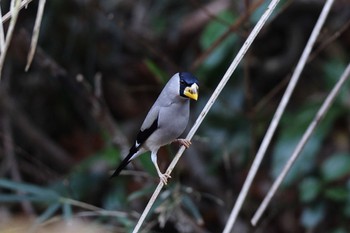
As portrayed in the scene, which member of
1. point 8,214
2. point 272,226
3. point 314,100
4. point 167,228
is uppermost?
point 8,214

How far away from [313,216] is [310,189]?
188mm

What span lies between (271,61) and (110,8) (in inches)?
55.8

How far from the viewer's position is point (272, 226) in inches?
203

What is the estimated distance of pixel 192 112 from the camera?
5.13 m

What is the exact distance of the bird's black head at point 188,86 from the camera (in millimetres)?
2502

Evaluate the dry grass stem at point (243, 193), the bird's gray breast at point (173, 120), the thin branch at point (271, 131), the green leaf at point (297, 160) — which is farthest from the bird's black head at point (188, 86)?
the green leaf at point (297, 160)

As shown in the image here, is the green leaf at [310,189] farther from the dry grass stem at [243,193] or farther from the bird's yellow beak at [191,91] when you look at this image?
the bird's yellow beak at [191,91]

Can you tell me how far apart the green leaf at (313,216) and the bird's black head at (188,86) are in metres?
2.01

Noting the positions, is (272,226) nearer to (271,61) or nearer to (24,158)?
(271,61)

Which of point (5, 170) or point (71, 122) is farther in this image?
point (71, 122)

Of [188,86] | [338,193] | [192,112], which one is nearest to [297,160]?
[338,193]

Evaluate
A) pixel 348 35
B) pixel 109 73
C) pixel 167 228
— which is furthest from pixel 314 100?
pixel 109 73

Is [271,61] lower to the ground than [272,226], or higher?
higher

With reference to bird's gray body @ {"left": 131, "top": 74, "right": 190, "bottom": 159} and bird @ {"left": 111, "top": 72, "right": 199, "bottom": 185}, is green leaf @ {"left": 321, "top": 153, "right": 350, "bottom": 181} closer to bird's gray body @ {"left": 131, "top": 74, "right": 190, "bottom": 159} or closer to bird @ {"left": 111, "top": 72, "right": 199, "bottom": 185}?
bird @ {"left": 111, "top": 72, "right": 199, "bottom": 185}
